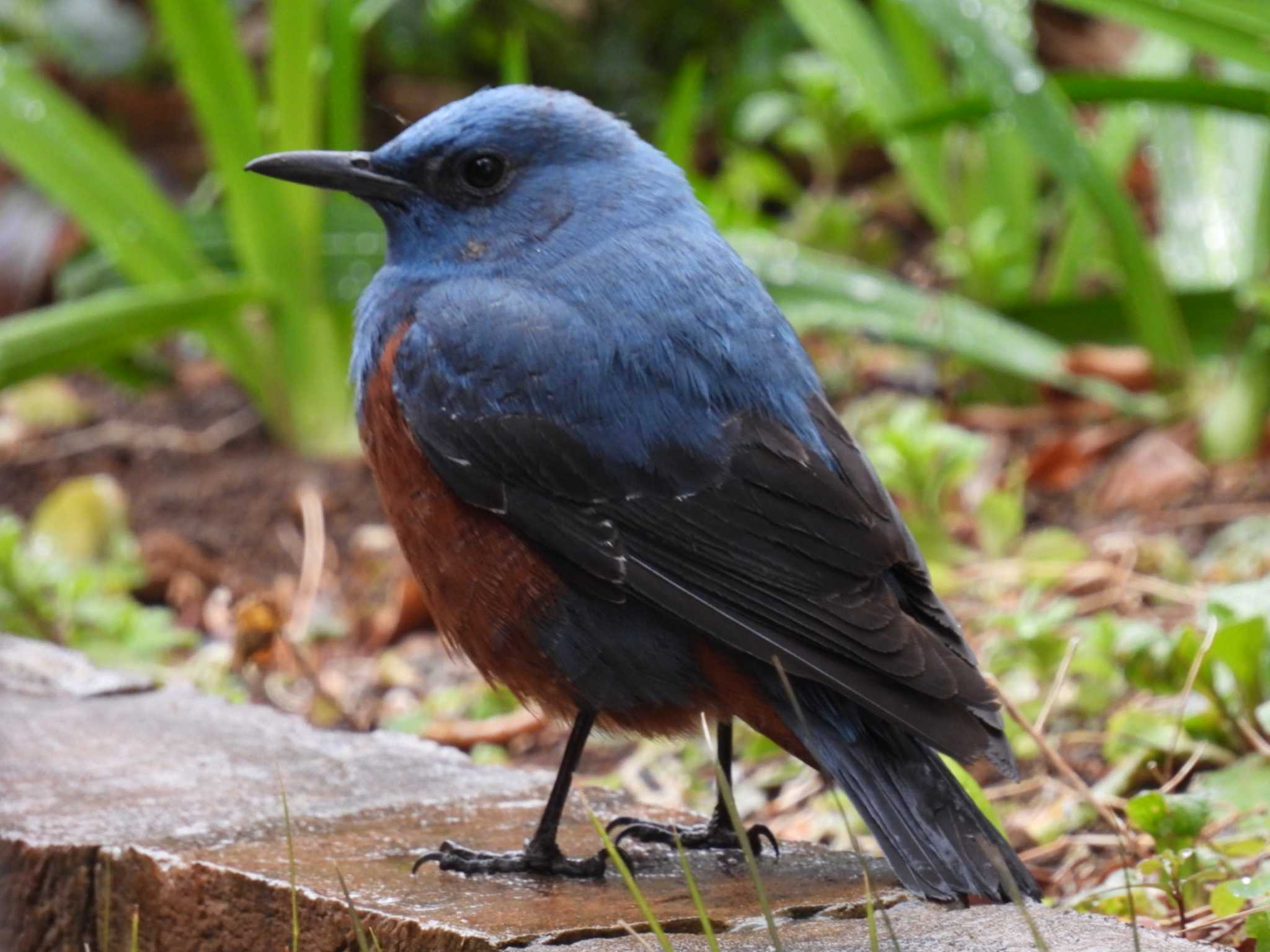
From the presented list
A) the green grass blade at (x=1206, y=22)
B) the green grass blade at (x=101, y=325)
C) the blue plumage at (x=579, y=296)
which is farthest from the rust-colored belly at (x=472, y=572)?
the green grass blade at (x=101, y=325)

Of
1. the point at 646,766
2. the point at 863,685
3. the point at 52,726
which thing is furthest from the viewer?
the point at 646,766

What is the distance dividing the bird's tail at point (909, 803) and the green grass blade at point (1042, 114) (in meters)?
2.84

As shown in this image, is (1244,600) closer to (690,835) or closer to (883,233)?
(690,835)

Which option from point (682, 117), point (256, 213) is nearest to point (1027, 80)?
point (682, 117)

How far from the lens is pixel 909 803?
8.28ft

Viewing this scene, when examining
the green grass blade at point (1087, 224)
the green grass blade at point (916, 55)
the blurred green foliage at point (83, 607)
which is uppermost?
the green grass blade at point (916, 55)

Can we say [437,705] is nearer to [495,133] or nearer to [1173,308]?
[495,133]

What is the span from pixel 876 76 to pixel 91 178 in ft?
8.74

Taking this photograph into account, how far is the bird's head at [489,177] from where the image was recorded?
124 inches

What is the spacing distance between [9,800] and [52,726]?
1.43ft

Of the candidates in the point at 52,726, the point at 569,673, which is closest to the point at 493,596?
the point at 569,673

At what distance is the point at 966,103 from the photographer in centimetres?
490

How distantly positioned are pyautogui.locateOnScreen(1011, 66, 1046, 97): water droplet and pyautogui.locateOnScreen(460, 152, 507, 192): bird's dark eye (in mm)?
2284

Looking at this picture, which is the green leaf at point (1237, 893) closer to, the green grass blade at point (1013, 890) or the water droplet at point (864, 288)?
the green grass blade at point (1013, 890)
